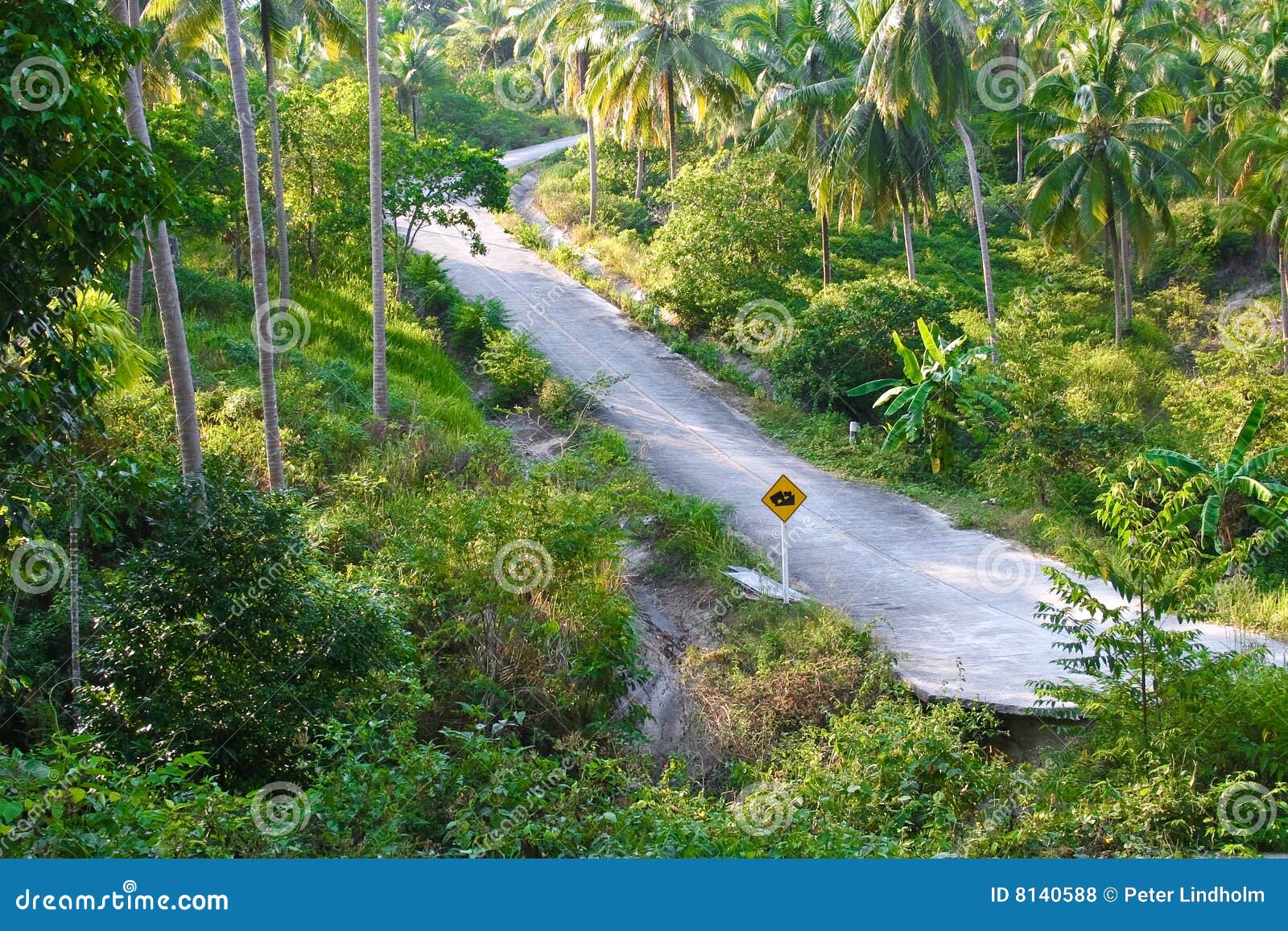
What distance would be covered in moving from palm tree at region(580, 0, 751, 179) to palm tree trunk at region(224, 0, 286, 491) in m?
18.4

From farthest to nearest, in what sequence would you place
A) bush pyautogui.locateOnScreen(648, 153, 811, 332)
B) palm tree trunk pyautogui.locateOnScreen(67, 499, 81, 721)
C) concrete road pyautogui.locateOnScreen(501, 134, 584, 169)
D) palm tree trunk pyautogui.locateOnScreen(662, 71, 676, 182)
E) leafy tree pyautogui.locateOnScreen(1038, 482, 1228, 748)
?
concrete road pyautogui.locateOnScreen(501, 134, 584, 169)
palm tree trunk pyautogui.locateOnScreen(662, 71, 676, 182)
bush pyautogui.locateOnScreen(648, 153, 811, 332)
palm tree trunk pyautogui.locateOnScreen(67, 499, 81, 721)
leafy tree pyautogui.locateOnScreen(1038, 482, 1228, 748)

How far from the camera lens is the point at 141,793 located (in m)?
6.46

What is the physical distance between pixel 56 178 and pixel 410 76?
44505mm

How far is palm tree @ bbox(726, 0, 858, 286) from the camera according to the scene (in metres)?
31.6

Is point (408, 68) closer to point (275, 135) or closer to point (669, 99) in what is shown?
point (669, 99)

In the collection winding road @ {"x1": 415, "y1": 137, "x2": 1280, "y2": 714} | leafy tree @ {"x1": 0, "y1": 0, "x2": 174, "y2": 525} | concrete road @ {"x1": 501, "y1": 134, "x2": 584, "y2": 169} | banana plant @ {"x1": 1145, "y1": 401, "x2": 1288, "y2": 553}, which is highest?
concrete road @ {"x1": 501, "y1": 134, "x2": 584, "y2": 169}

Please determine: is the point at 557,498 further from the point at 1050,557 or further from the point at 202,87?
the point at 202,87

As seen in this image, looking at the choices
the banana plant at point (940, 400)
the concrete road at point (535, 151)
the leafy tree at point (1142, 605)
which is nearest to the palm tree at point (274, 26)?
the banana plant at point (940, 400)

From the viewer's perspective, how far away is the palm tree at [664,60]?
3156 centimetres

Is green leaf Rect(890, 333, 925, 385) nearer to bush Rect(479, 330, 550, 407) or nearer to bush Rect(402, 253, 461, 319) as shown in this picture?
bush Rect(479, 330, 550, 407)

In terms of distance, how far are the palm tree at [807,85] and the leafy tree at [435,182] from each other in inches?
389

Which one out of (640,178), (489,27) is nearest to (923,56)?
(640,178)

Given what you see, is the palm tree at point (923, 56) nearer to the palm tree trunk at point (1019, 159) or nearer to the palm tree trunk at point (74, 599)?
the palm tree trunk at point (1019, 159)

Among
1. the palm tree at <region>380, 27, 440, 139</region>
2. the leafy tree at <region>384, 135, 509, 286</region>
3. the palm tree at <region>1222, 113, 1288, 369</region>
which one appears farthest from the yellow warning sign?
the palm tree at <region>380, 27, 440, 139</region>
